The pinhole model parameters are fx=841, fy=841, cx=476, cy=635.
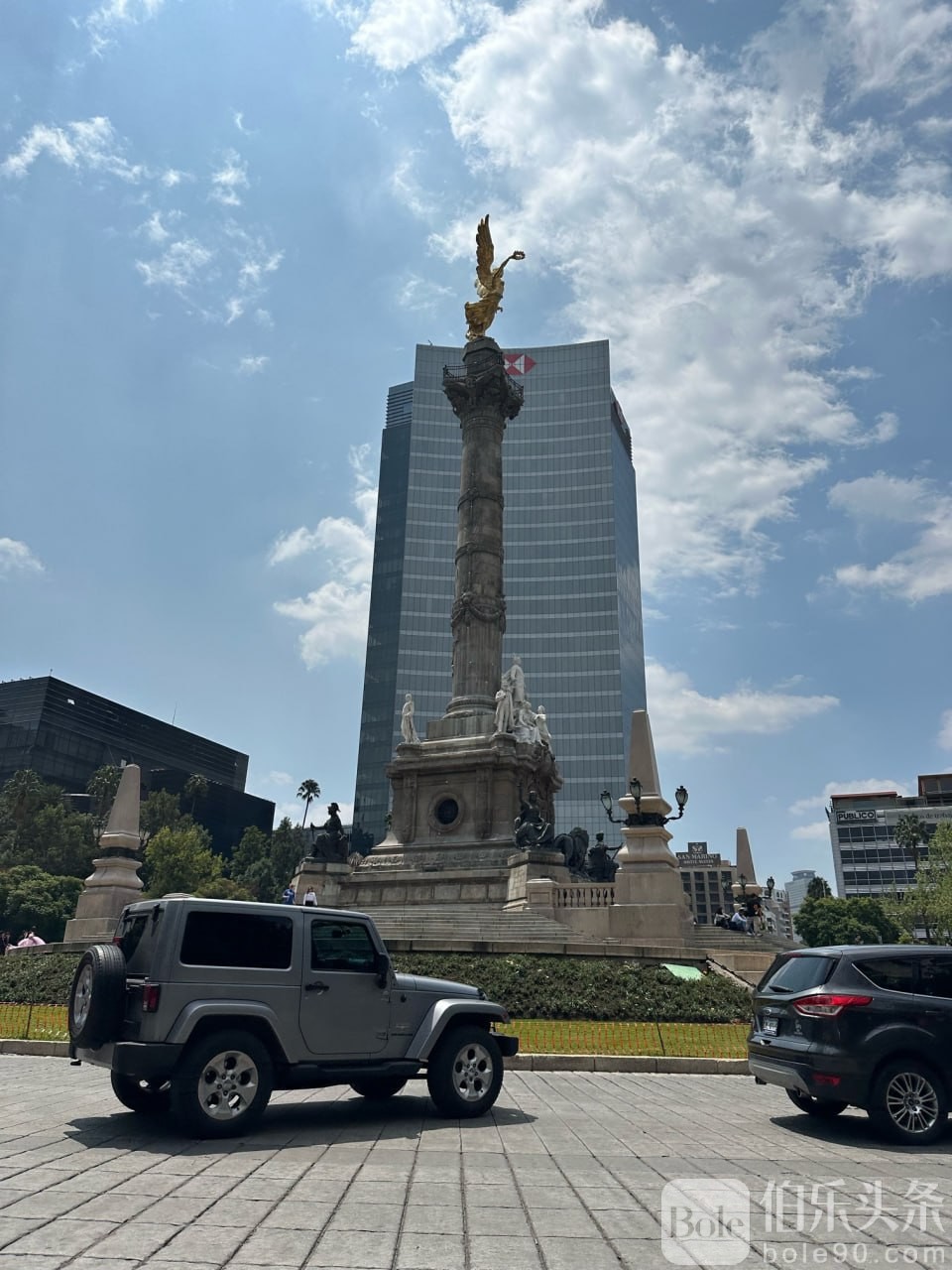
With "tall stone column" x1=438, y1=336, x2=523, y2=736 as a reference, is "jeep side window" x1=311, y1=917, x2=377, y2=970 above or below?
below

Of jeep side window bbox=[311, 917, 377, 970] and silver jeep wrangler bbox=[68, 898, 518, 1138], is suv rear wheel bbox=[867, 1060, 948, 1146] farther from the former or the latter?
jeep side window bbox=[311, 917, 377, 970]

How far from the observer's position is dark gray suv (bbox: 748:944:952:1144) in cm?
795

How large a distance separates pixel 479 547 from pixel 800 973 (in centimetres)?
3155

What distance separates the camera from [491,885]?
30188mm

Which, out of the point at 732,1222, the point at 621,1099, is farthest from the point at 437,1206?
the point at 621,1099

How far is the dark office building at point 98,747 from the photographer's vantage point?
99875 millimetres

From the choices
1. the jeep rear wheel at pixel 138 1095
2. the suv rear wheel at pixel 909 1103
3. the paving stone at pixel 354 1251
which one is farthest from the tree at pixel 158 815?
the paving stone at pixel 354 1251

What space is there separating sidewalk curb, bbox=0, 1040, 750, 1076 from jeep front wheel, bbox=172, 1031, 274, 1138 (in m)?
6.19

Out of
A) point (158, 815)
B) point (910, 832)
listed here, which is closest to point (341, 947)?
point (158, 815)

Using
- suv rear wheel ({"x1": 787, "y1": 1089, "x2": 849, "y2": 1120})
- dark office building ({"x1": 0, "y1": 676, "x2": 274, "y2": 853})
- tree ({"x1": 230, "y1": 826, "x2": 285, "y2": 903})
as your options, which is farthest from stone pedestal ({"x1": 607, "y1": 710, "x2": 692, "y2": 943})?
dark office building ({"x1": 0, "y1": 676, "x2": 274, "y2": 853})

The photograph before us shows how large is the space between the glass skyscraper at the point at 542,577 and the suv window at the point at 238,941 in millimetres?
98303

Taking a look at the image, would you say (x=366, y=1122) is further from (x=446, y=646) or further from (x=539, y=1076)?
(x=446, y=646)

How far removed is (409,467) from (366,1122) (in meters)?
120

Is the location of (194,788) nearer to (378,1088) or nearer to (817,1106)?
(378,1088)
